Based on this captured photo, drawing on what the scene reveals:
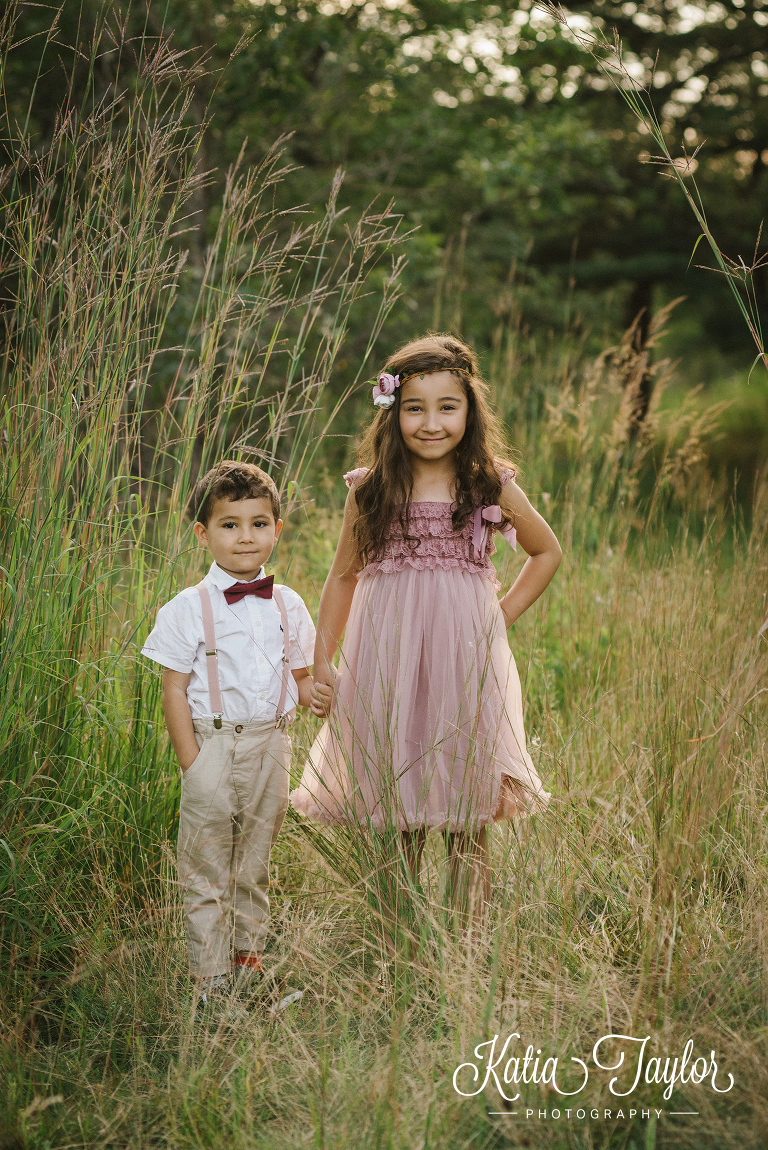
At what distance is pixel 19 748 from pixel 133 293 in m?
1.08

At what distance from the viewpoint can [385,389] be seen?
2.26 meters

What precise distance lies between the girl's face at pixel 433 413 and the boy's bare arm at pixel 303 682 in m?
0.59

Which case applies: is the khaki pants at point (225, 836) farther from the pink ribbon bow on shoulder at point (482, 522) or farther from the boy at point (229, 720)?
the pink ribbon bow on shoulder at point (482, 522)

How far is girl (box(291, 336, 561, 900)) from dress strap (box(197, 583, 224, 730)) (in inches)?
9.7

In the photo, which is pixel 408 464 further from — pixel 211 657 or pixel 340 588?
pixel 211 657

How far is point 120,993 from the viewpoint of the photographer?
1.97 m

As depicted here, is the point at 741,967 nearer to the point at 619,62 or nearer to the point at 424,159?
the point at 619,62

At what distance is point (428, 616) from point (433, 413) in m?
0.48

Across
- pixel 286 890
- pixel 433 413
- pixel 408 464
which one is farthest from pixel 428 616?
pixel 286 890

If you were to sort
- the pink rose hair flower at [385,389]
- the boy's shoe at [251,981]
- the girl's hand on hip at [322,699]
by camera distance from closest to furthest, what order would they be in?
the boy's shoe at [251,981] < the girl's hand on hip at [322,699] < the pink rose hair flower at [385,389]

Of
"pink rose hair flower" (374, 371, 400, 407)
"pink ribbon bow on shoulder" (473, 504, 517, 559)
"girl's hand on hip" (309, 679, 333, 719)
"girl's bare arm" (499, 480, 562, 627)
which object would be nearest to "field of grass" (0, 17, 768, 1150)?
"pink rose hair flower" (374, 371, 400, 407)

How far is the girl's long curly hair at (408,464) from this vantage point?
2.24 meters

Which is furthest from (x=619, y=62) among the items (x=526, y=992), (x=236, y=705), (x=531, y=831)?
(x=526, y=992)

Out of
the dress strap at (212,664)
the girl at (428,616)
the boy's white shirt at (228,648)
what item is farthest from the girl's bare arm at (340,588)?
the dress strap at (212,664)
